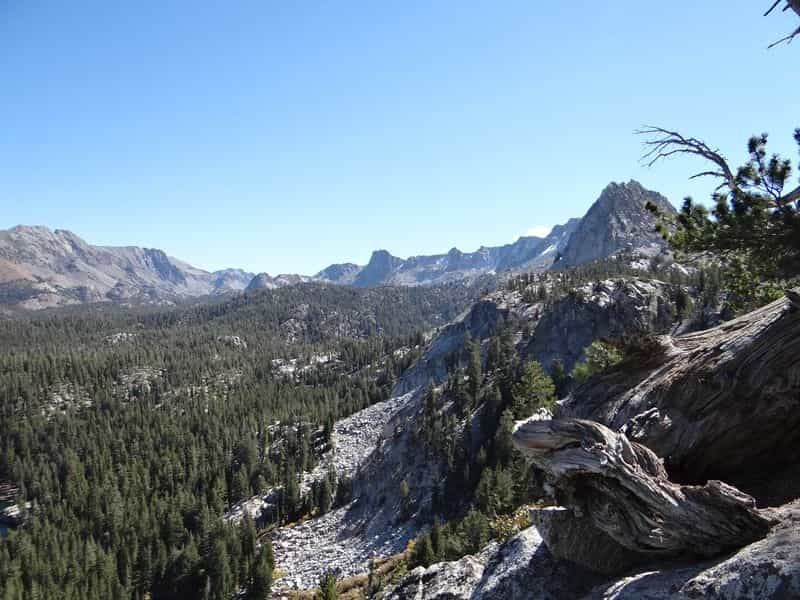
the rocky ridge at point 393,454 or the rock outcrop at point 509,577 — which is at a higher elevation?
the rock outcrop at point 509,577

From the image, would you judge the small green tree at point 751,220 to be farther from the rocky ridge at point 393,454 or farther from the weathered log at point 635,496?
the rocky ridge at point 393,454

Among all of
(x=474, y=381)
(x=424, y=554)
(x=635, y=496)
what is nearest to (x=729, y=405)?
(x=635, y=496)

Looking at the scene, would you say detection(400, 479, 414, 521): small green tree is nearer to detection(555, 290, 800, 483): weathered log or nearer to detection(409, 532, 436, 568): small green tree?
detection(409, 532, 436, 568): small green tree

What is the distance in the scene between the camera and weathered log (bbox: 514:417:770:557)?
10.4 meters

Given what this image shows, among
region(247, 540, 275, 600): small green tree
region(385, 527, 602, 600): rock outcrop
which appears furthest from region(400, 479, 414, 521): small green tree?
region(385, 527, 602, 600): rock outcrop

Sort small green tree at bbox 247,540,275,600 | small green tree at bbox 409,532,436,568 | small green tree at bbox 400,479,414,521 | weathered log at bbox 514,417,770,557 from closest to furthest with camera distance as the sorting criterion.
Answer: weathered log at bbox 514,417,770,557, small green tree at bbox 409,532,436,568, small green tree at bbox 247,540,275,600, small green tree at bbox 400,479,414,521

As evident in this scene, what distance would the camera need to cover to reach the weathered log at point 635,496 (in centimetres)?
1041

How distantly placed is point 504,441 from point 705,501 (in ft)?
254

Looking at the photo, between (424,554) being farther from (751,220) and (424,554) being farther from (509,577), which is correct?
(751,220)

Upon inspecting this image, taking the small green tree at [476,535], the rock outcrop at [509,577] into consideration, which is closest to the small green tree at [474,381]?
the small green tree at [476,535]

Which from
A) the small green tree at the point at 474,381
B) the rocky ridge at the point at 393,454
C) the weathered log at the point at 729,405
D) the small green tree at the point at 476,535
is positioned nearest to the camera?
the weathered log at the point at 729,405

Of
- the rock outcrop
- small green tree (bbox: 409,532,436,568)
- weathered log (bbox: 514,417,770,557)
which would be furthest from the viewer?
small green tree (bbox: 409,532,436,568)

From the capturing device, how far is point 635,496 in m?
11.9

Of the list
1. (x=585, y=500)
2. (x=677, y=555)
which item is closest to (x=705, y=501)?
(x=677, y=555)
